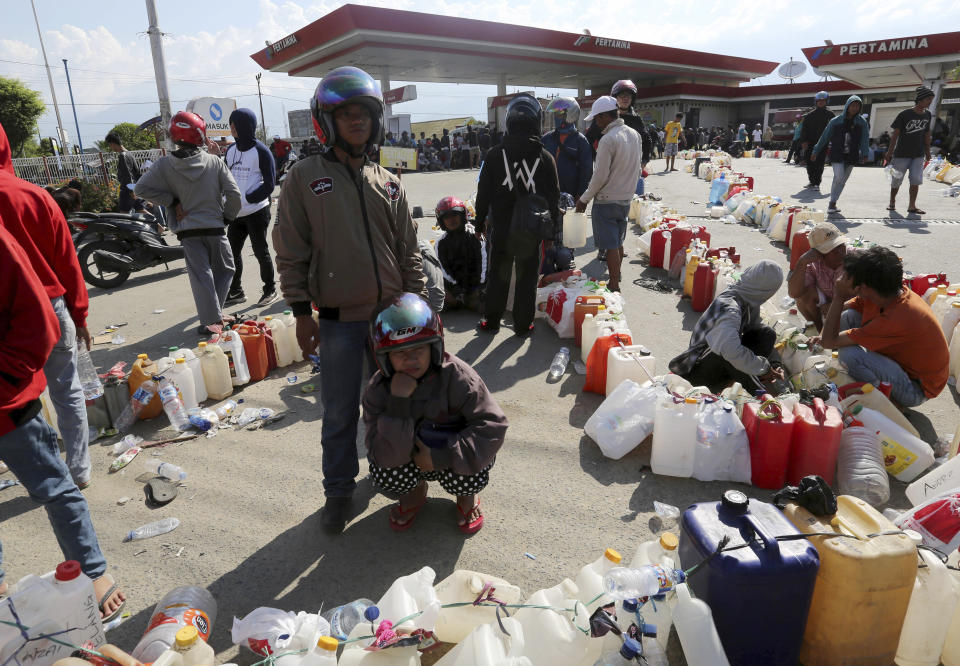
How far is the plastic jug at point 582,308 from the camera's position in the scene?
5098mm

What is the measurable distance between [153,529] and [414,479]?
144 cm

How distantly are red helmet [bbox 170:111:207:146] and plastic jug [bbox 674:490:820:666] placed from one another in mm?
5136

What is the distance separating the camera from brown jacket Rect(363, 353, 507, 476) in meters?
2.55

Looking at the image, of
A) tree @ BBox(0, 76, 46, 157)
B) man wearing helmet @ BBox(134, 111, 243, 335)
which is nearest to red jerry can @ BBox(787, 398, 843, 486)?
man wearing helmet @ BBox(134, 111, 243, 335)

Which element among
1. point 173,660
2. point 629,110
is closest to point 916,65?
point 629,110

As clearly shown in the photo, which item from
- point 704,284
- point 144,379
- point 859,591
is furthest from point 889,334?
point 144,379

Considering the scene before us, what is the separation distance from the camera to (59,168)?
16625mm

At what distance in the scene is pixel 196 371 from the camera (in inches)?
170

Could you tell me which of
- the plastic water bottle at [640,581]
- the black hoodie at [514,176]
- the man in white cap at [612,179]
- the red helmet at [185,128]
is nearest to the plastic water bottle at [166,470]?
the plastic water bottle at [640,581]

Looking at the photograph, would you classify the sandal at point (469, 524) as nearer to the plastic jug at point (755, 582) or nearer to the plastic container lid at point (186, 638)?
the plastic jug at point (755, 582)

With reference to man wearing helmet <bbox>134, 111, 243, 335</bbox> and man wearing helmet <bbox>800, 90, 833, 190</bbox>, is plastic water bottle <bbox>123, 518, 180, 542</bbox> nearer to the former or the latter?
man wearing helmet <bbox>134, 111, 243, 335</bbox>

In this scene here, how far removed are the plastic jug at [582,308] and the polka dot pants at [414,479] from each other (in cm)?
260

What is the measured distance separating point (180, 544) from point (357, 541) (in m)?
0.91

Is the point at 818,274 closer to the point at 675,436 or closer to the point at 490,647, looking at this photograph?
the point at 675,436
